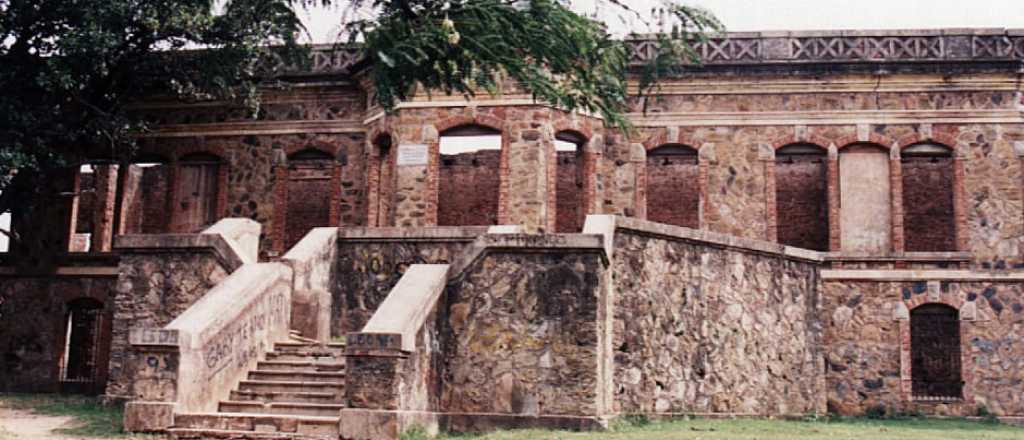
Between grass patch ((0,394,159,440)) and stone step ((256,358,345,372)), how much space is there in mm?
1642

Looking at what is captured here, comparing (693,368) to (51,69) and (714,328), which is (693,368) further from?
(51,69)

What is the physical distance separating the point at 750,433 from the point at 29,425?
7.76 m

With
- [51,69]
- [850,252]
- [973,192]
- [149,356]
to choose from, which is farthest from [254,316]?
[973,192]

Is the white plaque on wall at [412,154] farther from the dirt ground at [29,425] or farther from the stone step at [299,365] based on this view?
the dirt ground at [29,425]

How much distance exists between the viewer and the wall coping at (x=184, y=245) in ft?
47.8

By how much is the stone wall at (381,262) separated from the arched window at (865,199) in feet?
28.5

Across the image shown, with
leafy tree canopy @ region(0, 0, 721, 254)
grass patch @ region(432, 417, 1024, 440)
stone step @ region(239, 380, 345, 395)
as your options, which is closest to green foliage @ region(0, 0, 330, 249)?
leafy tree canopy @ region(0, 0, 721, 254)

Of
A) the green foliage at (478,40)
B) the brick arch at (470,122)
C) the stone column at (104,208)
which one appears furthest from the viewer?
the stone column at (104,208)

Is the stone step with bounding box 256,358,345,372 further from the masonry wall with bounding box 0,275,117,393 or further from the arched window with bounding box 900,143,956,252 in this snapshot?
the arched window with bounding box 900,143,956,252

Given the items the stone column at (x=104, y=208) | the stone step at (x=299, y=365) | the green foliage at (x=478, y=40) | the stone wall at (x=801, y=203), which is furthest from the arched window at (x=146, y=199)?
the green foliage at (x=478, y=40)

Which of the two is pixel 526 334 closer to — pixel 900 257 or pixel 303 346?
pixel 303 346

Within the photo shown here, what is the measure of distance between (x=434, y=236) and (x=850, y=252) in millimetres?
9086

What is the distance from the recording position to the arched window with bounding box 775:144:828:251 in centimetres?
2442

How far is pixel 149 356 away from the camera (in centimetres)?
1184
